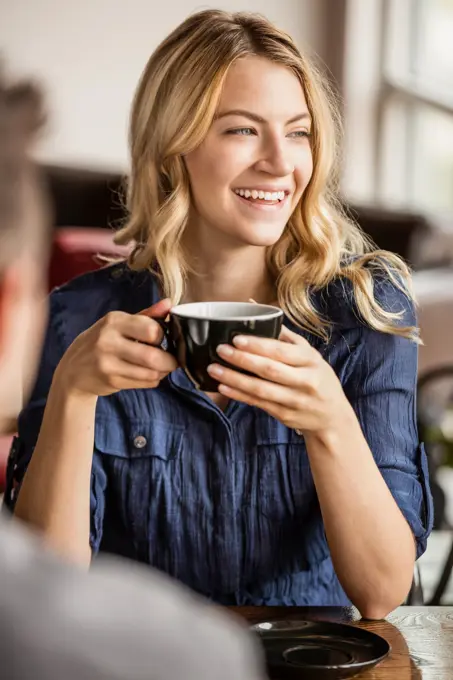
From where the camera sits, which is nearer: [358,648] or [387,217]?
[358,648]

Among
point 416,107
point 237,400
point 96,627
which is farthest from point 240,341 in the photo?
point 416,107

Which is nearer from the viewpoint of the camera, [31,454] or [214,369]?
[214,369]

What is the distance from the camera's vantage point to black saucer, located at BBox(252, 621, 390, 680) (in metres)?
1.05

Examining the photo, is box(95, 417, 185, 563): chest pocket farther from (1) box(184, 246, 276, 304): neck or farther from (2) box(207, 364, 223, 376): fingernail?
(2) box(207, 364, 223, 376): fingernail

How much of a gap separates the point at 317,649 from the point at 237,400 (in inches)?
14.8

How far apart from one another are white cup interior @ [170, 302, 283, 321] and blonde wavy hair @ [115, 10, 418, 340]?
0.38 meters

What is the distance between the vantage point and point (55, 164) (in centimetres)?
502

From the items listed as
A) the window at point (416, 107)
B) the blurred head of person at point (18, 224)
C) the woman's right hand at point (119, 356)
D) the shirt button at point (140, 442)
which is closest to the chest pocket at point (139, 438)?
the shirt button at point (140, 442)

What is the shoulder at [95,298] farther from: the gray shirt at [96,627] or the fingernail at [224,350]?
the gray shirt at [96,627]

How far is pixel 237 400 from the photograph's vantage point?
1.41m

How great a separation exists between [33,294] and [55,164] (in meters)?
4.48

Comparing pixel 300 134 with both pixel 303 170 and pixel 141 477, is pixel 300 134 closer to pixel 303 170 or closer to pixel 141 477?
pixel 303 170

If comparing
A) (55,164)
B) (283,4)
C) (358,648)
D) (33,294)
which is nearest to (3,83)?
(33,294)

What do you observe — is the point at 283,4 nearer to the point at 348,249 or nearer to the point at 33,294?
the point at 348,249
